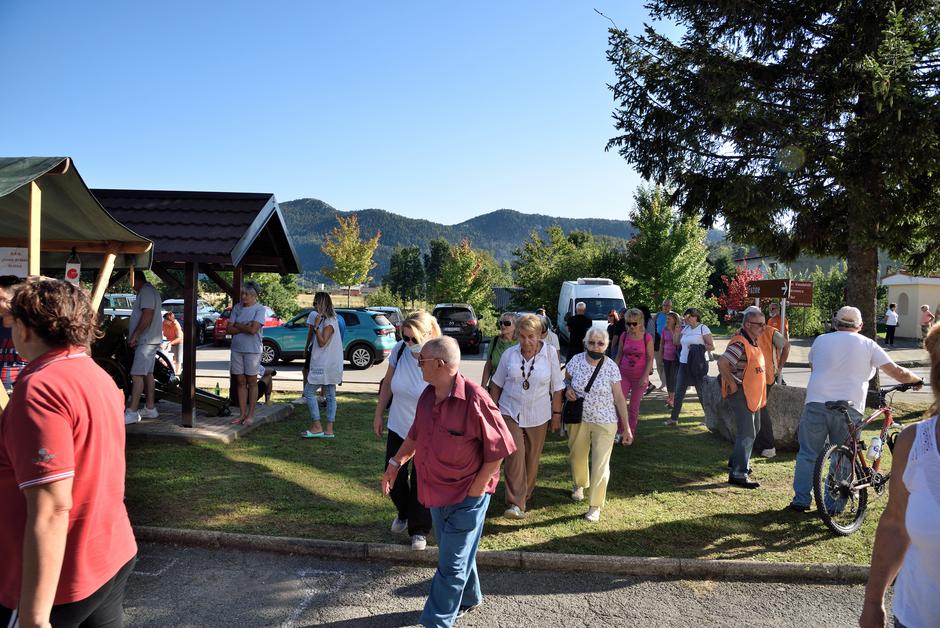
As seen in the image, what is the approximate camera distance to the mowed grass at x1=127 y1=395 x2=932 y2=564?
5203 mm

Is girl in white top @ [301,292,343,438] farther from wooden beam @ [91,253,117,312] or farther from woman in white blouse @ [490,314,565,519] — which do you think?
woman in white blouse @ [490,314,565,519]

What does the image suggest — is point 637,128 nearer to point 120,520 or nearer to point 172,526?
point 172,526

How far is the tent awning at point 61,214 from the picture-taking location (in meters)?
4.73

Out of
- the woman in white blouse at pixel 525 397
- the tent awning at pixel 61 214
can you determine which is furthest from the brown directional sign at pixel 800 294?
the tent awning at pixel 61 214

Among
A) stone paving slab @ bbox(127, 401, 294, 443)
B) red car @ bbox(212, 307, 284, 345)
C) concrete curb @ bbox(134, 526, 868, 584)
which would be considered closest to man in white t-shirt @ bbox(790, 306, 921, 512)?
concrete curb @ bbox(134, 526, 868, 584)

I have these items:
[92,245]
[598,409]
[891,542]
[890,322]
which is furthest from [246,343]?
[890,322]

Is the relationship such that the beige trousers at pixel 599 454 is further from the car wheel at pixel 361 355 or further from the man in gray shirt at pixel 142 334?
the car wheel at pixel 361 355

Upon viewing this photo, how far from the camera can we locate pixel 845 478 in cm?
567

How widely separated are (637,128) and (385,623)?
37.8ft

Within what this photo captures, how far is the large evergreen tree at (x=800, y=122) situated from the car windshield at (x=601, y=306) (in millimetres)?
10049

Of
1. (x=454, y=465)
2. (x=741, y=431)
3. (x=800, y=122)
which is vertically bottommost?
(x=741, y=431)

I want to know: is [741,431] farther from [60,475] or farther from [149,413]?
[149,413]

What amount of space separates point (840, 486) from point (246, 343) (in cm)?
697

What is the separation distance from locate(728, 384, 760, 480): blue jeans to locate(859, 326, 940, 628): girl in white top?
4.59 meters
